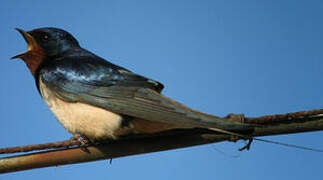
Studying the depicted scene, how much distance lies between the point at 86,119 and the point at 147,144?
15.8 inches

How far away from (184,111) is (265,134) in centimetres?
34

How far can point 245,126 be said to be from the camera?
1342 mm

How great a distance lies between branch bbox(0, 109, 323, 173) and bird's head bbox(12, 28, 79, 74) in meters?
0.64

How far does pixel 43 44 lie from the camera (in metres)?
2.31

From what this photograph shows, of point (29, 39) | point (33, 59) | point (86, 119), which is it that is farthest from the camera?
point (29, 39)

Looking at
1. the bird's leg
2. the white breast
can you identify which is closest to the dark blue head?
the white breast

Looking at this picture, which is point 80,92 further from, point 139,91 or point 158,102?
point 158,102

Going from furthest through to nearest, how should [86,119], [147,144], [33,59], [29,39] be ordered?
[29,39], [33,59], [86,119], [147,144]

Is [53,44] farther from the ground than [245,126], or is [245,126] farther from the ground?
[53,44]

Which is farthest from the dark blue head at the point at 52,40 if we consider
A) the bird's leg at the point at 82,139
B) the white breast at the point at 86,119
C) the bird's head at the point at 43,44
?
the bird's leg at the point at 82,139

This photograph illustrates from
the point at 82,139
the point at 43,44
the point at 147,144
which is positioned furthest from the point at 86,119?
the point at 43,44

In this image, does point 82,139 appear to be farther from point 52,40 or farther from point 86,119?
point 52,40

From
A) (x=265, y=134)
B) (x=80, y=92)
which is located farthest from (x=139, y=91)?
(x=265, y=134)

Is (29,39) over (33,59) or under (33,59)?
over
